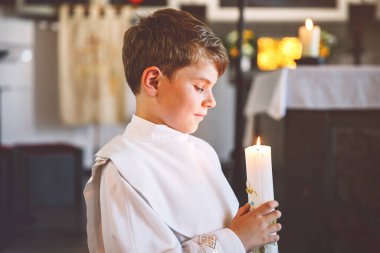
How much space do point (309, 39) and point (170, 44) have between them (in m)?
1.43

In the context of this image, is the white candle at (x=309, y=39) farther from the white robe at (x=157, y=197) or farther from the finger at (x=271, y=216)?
the finger at (x=271, y=216)

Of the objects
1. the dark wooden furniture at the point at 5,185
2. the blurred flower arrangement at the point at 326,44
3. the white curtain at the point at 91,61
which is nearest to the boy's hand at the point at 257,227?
the dark wooden furniture at the point at 5,185

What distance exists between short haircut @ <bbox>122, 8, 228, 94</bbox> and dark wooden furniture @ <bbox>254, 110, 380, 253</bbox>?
1.16m

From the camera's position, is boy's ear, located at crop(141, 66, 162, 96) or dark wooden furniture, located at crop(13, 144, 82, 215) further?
dark wooden furniture, located at crop(13, 144, 82, 215)

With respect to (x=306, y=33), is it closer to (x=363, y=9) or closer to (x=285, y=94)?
(x=285, y=94)

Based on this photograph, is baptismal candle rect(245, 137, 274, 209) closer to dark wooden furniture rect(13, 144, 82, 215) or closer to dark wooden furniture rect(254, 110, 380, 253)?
dark wooden furniture rect(254, 110, 380, 253)

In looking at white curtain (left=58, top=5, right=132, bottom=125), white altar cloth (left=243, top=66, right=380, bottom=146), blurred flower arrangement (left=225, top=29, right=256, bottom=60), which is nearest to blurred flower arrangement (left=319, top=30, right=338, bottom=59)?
blurred flower arrangement (left=225, top=29, right=256, bottom=60)

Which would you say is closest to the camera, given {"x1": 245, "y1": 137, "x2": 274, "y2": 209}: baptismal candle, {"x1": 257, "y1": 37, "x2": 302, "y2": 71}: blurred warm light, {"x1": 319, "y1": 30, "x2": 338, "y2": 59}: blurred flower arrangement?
{"x1": 245, "y1": 137, "x2": 274, "y2": 209}: baptismal candle

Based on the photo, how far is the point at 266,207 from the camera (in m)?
0.98

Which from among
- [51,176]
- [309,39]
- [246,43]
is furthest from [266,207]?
[246,43]

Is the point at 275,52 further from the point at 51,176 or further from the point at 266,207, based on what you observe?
the point at 266,207

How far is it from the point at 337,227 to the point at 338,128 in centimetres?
36

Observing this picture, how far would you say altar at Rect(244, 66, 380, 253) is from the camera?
81.5 inches

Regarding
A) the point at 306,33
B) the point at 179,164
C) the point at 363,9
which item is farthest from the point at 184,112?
the point at 363,9
